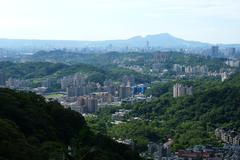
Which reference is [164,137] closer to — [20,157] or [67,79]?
[20,157]

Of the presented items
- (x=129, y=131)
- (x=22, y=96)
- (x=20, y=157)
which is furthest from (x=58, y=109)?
(x=129, y=131)

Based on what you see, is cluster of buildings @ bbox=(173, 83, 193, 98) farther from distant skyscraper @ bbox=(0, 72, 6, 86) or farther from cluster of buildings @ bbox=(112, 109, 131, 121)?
distant skyscraper @ bbox=(0, 72, 6, 86)

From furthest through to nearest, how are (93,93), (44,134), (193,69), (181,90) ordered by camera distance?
1. (193,69)
2. (93,93)
3. (181,90)
4. (44,134)

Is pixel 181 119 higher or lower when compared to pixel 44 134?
lower

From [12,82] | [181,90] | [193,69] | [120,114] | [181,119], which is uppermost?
[181,90]

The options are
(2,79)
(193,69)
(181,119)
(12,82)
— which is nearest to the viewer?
(181,119)

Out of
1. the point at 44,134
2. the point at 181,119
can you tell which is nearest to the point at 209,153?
the point at 44,134

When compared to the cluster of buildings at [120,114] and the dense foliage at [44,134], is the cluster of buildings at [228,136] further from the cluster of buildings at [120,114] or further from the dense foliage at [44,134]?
the dense foliage at [44,134]

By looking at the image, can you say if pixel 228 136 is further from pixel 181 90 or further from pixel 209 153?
pixel 181 90
